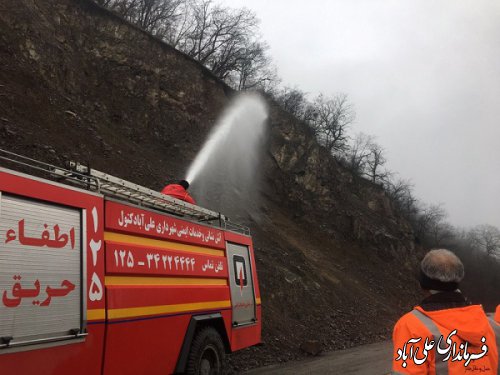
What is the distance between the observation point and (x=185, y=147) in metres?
23.4

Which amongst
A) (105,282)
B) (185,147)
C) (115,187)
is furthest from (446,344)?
(185,147)

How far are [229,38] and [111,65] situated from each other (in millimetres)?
17499

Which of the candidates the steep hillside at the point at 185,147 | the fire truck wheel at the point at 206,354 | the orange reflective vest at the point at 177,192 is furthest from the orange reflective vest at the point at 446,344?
the steep hillside at the point at 185,147

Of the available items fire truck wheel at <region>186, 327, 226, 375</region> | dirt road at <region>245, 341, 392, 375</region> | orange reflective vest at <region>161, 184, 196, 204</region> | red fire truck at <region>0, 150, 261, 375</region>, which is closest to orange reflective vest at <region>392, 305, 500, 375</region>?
red fire truck at <region>0, 150, 261, 375</region>

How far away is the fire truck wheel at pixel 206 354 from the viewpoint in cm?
624

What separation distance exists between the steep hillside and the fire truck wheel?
396cm

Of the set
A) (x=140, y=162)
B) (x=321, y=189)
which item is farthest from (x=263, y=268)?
(x=321, y=189)

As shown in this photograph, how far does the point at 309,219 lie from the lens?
2956 centimetres

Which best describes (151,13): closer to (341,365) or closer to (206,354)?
(341,365)

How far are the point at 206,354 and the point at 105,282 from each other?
8.06ft

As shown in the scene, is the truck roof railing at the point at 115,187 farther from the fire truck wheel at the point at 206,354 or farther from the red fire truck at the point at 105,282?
the fire truck wheel at the point at 206,354

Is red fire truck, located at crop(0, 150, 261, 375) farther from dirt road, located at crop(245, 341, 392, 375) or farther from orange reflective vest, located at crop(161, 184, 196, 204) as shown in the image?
dirt road, located at crop(245, 341, 392, 375)

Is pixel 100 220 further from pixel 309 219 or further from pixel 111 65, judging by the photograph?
pixel 309 219

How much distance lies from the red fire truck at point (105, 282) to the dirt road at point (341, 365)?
127 inches
